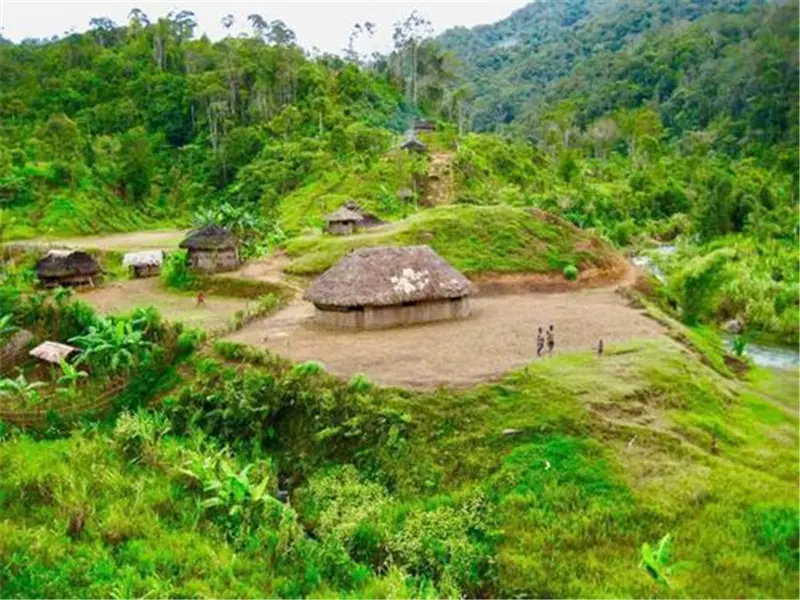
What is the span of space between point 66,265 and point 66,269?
0.59 feet

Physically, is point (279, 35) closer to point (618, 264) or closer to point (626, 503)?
point (618, 264)

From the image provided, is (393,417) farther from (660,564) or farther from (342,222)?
(342,222)

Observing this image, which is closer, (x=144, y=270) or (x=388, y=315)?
(x=388, y=315)

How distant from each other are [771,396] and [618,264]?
13.8 meters

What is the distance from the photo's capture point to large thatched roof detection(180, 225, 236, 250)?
33312mm

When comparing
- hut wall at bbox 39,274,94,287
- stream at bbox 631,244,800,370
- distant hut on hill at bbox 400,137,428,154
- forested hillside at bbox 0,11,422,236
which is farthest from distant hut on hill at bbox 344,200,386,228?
stream at bbox 631,244,800,370

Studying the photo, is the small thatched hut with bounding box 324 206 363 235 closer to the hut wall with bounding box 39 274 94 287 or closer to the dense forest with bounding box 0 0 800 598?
the dense forest with bounding box 0 0 800 598

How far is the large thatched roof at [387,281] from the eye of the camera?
24641 millimetres

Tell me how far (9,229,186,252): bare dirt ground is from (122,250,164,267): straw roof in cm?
538

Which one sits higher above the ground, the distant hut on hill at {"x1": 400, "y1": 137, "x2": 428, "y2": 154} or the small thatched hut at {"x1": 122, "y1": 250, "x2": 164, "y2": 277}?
the distant hut on hill at {"x1": 400, "y1": 137, "x2": 428, "y2": 154}

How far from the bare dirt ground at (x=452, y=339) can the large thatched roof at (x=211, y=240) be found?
5924 millimetres

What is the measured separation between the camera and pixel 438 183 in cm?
5009

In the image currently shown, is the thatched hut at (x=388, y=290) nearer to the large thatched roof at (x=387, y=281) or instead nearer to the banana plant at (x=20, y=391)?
the large thatched roof at (x=387, y=281)

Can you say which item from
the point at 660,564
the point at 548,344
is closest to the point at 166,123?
the point at 548,344
